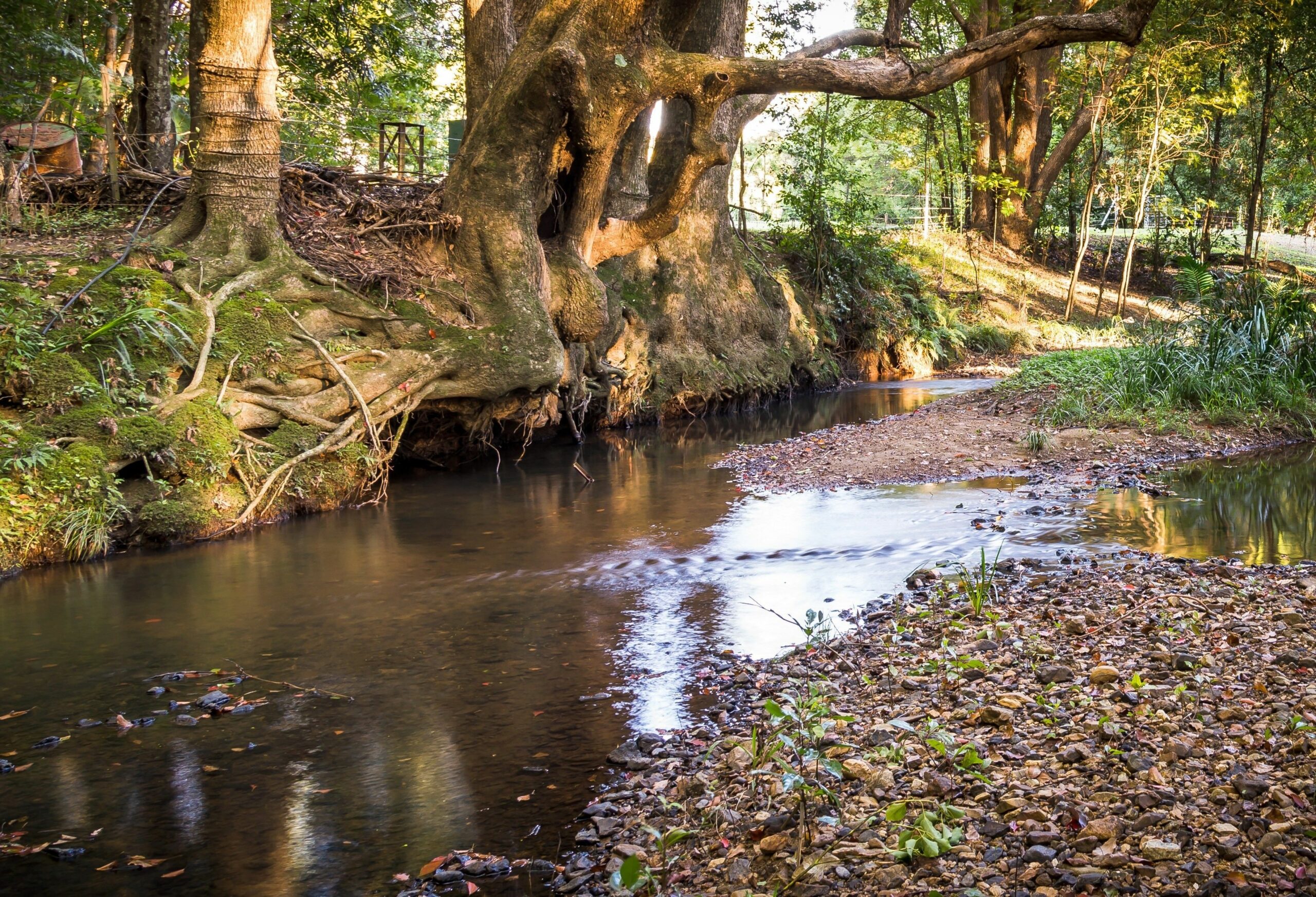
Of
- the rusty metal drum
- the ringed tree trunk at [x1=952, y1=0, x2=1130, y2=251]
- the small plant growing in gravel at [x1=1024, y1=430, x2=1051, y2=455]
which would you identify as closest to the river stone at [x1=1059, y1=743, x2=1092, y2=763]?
the small plant growing in gravel at [x1=1024, y1=430, x2=1051, y2=455]

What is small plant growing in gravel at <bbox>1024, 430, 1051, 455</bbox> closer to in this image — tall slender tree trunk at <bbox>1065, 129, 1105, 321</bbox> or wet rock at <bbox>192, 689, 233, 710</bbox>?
wet rock at <bbox>192, 689, 233, 710</bbox>

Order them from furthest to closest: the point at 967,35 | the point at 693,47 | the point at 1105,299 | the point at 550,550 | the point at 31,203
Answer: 1. the point at 1105,299
2. the point at 967,35
3. the point at 693,47
4. the point at 31,203
5. the point at 550,550

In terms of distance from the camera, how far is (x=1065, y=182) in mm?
32594

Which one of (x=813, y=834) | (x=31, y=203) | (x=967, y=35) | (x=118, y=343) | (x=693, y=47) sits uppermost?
(x=967, y=35)

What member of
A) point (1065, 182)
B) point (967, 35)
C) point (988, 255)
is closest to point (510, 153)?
point (967, 35)

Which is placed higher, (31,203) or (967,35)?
(967,35)

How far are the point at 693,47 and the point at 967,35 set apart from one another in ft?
40.0

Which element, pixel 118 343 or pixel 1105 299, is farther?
pixel 1105 299

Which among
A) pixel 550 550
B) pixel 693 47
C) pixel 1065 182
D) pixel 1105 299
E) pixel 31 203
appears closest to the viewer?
pixel 550 550

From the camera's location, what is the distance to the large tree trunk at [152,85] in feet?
41.3

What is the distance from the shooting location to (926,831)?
3.11 m

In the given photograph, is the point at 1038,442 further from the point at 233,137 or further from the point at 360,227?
the point at 233,137

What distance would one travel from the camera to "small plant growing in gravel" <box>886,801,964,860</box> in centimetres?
307

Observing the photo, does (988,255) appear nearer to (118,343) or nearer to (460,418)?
(460,418)
